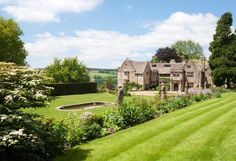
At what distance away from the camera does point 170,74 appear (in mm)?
83625

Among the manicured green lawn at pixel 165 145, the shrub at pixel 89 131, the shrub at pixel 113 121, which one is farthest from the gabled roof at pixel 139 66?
the shrub at pixel 89 131

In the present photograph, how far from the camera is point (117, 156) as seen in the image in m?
11.7

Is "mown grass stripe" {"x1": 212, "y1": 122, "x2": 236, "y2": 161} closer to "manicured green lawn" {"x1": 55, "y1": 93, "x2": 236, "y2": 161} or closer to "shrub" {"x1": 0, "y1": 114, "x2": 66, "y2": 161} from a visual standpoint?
"manicured green lawn" {"x1": 55, "y1": 93, "x2": 236, "y2": 161}

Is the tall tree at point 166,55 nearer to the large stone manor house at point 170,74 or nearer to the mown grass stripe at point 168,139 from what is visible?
the large stone manor house at point 170,74

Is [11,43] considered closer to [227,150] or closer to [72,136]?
[72,136]

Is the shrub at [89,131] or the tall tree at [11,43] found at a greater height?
Answer: the tall tree at [11,43]

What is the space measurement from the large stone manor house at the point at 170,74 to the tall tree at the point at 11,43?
1052 inches

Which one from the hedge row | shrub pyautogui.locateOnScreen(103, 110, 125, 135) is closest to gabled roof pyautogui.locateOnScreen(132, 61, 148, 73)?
the hedge row

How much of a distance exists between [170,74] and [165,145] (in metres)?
71.4

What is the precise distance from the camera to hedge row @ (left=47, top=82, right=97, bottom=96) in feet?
167

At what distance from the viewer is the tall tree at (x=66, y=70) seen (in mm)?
69794

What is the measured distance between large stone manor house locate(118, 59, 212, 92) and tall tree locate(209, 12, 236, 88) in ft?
53.5

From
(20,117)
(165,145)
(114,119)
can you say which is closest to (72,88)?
(114,119)

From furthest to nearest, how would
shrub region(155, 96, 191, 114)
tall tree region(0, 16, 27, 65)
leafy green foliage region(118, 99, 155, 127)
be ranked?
tall tree region(0, 16, 27, 65) < shrub region(155, 96, 191, 114) < leafy green foliage region(118, 99, 155, 127)
